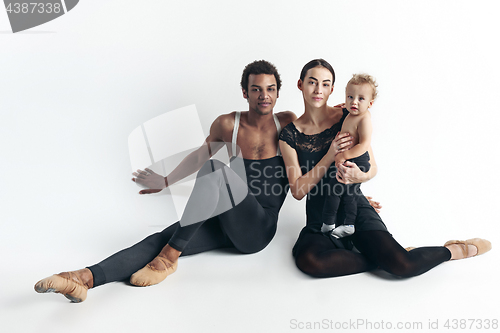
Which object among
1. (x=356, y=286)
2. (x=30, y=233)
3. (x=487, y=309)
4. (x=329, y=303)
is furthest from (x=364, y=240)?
(x=30, y=233)

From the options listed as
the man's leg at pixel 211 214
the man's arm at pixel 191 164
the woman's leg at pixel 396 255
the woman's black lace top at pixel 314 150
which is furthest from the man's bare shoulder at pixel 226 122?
the woman's leg at pixel 396 255

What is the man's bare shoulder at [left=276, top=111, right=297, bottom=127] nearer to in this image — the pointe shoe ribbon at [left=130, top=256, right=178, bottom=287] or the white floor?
the white floor

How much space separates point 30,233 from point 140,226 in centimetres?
75

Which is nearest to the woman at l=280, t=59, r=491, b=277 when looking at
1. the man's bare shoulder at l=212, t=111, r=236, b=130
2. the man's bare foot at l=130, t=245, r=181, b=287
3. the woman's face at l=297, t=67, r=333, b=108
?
the woman's face at l=297, t=67, r=333, b=108

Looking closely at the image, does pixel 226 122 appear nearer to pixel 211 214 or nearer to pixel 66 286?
pixel 211 214

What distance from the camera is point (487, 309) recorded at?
93.7 inches

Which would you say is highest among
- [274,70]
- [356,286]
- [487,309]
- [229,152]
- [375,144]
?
[274,70]

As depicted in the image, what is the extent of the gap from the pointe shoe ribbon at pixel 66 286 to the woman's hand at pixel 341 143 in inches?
62.0

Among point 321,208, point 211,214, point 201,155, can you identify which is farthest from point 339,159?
point 201,155

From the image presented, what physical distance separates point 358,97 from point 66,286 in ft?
6.02

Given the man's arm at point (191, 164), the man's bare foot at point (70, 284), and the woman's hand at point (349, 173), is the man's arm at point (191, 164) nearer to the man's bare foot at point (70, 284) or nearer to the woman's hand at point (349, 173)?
the woman's hand at point (349, 173)

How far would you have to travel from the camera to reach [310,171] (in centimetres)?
286

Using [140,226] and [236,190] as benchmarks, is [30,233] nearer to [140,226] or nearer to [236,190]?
[140,226]

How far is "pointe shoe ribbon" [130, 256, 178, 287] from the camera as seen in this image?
2.52 metres
